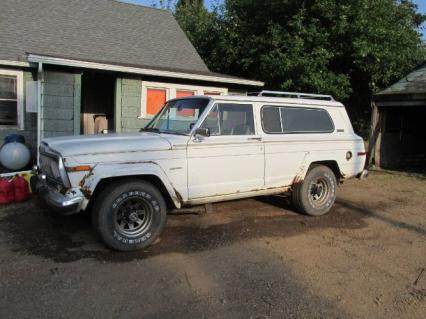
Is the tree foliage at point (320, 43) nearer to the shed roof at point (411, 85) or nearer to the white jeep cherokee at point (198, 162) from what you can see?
the shed roof at point (411, 85)

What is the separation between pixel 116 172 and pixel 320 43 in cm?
1166

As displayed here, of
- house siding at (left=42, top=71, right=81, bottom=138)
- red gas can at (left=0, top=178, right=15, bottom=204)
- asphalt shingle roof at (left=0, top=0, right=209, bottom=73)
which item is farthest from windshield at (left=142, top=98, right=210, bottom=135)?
asphalt shingle roof at (left=0, top=0, right=209, bottom=73)

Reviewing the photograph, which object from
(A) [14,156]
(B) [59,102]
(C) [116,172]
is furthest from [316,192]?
(A) [14,156]

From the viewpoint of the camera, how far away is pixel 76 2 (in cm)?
1528

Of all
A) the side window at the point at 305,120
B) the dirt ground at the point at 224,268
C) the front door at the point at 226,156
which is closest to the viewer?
the dirt ground at the point at 224,268

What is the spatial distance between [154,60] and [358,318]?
39.2 feet

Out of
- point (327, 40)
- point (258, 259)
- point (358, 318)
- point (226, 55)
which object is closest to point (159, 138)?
point (258, 259)

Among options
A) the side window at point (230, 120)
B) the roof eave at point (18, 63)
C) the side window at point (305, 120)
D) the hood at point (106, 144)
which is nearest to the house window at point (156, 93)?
the roof eave at point (18, 63)

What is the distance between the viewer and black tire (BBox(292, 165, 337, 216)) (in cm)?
696

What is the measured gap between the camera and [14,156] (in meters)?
10.3

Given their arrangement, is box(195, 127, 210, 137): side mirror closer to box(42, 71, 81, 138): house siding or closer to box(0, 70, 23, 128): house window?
box(42, 71, 81, 138): house siding

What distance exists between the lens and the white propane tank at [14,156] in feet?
33.8

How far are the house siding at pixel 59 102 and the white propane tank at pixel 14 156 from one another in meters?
0.62

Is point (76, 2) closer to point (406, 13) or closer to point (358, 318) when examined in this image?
point (406, 13)
